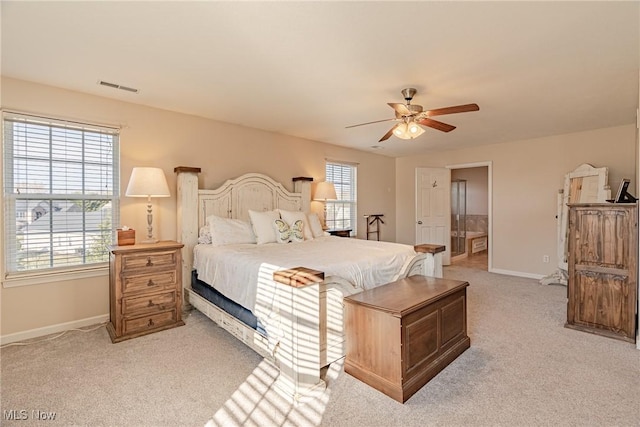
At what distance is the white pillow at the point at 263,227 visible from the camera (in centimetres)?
368

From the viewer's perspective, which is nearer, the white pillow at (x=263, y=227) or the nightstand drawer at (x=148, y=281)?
the nightstand drawer at (x=148, y=281)

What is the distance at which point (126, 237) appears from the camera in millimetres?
3145

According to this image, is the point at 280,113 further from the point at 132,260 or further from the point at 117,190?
the point at 132,260

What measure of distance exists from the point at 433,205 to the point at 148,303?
5320 mm

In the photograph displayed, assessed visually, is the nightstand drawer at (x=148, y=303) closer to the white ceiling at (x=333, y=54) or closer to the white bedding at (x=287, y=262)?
the white bedding at (x=287, y=262)

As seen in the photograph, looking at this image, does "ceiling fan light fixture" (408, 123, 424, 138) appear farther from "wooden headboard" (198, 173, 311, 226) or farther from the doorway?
the doorway

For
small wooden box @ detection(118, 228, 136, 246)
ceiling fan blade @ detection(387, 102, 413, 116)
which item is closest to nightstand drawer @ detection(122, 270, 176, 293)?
small wooden box @ detection(118, 228, 136, 246)

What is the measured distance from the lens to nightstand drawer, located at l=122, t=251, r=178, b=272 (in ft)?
9.46

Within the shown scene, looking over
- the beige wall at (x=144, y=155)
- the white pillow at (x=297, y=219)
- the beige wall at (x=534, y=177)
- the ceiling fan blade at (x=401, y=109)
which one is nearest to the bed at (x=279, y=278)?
the white pillow at (x=297, y=219)

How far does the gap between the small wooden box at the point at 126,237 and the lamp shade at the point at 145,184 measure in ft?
1.23

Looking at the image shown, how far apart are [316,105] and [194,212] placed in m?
1.91

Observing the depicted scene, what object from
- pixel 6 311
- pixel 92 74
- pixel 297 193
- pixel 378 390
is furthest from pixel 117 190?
pixel 378 390

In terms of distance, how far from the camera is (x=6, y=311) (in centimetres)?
280

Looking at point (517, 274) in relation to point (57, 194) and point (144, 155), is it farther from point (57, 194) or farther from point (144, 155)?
point (57, 194)
